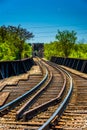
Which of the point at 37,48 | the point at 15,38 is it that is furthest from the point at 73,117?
the point at 37,48

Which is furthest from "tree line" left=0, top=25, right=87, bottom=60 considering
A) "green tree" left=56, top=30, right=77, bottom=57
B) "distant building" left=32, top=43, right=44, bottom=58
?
"distant building" left=32, top=43, right=44, bottom=58

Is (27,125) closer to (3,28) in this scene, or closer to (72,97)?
(72,97)

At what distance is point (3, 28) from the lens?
68750 mm

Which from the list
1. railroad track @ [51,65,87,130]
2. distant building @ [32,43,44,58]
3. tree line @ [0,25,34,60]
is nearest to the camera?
railroad track @ [51,65,87,130]

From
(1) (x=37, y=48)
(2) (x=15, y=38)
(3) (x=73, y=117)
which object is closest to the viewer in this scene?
(3) (x=73, y=117)

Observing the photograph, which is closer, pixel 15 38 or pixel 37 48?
pixel 15 38

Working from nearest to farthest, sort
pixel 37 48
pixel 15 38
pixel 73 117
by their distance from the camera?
pixel 73 117 < pixel 15 38 < pixel 37 48

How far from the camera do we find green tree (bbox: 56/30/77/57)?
78.9 metres

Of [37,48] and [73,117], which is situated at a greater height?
[73,117]

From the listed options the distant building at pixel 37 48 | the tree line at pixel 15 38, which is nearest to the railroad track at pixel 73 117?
the tree line at pixel 15 38

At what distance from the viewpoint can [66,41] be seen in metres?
80.2

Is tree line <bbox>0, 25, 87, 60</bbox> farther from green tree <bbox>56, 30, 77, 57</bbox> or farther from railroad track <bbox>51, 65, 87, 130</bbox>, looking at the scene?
railroad track <bbox>51, 65, 87, 130</bbox>

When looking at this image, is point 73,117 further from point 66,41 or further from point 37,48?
point 37,48

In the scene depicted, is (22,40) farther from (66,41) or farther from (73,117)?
(73,117)
